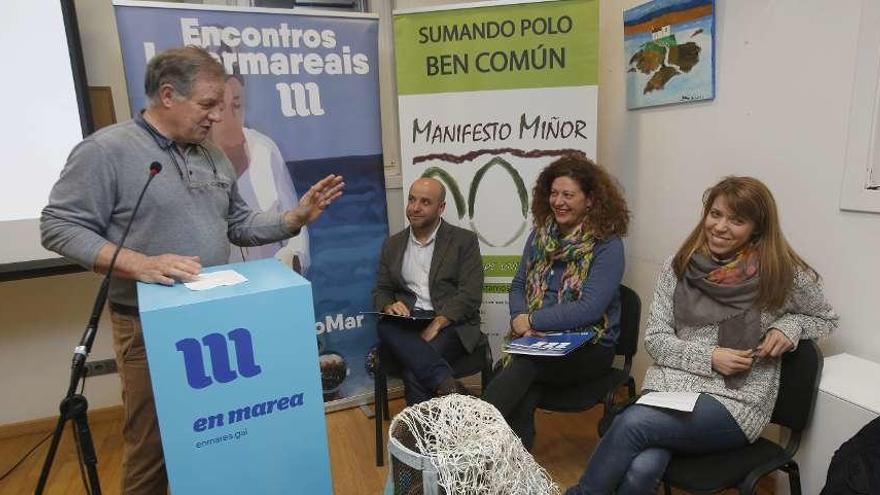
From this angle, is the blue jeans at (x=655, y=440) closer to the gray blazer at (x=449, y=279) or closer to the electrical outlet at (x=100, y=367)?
the gray blazer at (x=449, y=279)

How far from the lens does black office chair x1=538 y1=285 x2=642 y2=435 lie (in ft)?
6.06

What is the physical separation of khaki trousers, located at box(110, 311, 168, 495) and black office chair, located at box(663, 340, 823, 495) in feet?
4.73

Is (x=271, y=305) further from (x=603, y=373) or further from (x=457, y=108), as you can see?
(x=457, y=108)

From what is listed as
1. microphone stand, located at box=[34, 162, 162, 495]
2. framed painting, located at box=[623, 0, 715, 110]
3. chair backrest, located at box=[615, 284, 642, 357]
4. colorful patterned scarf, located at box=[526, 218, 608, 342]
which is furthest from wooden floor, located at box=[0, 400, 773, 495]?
framed painting, located at box=[623, 0, 715, 110]

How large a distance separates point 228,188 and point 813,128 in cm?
190

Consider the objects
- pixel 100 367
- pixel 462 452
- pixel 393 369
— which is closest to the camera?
pixel 462 452

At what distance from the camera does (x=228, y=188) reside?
5.16ft

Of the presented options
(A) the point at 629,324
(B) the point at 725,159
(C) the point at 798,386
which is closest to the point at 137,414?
(A) the point at 629,324

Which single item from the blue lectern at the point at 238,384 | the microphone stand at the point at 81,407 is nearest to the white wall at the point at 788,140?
the blue lectern at the point at 238,384

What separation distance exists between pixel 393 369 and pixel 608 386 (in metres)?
0.91

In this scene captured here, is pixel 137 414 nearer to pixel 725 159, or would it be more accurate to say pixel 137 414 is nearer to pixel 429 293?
pixel 429 293

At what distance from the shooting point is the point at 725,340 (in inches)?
61.0

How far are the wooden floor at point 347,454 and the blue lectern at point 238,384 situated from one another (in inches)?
39.7

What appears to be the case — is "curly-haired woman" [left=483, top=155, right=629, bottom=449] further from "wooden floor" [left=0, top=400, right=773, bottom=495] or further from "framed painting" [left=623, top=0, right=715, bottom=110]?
"framed painting" [left=623, top=0, right=715, bottom=110]
